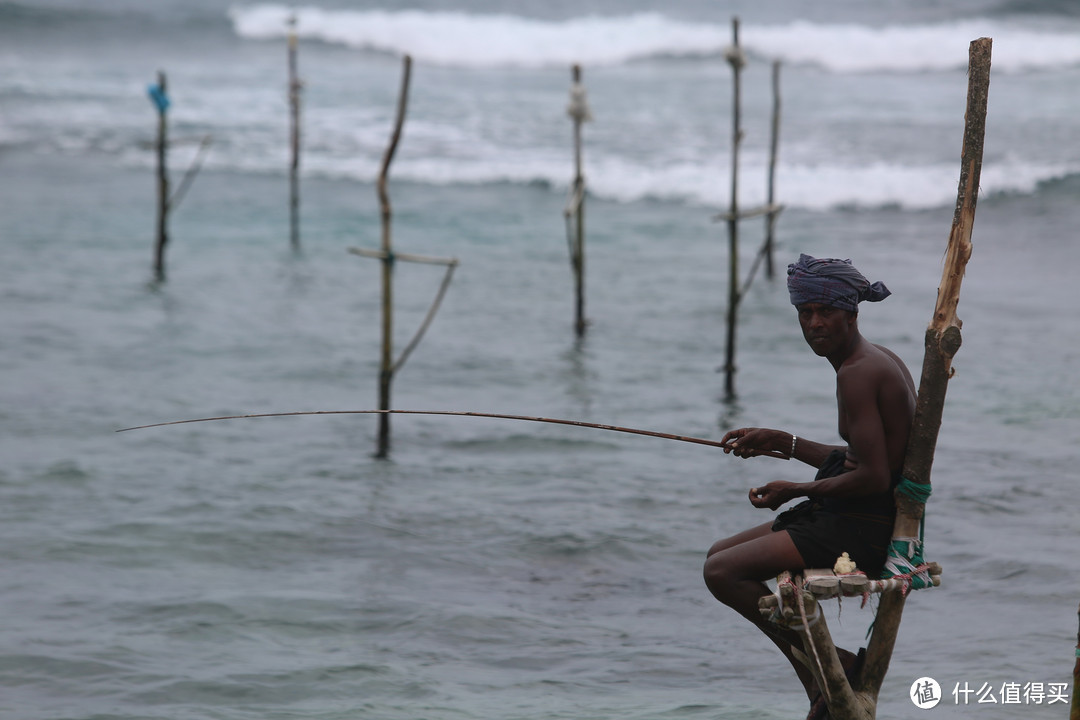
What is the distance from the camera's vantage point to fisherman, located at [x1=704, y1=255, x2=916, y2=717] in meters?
3.04

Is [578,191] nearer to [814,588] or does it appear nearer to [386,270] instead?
[386,270]

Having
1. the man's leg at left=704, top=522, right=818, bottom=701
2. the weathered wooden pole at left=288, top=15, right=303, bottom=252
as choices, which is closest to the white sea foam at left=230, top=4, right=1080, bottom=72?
the weathered wooden pole at left=288, top=15, right=303, bottom=252

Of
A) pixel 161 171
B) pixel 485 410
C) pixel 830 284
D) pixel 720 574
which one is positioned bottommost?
pixel 485 410

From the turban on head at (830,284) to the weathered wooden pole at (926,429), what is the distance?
0.59 ft

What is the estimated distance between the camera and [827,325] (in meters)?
3.10

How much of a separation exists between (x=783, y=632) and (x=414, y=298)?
9088 millimetres

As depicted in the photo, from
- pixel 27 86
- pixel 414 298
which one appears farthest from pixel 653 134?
pixel 27 86

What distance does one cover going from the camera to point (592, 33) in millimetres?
29609

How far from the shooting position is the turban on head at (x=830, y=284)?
307 centimetres

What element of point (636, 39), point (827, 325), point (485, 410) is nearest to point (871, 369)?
point (827, 325)

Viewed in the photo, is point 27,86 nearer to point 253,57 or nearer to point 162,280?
point 253,57

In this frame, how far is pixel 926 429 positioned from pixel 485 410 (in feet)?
17.2

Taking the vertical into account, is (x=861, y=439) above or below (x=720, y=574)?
above

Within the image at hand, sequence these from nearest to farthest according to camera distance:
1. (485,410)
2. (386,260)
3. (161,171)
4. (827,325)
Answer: (827,325) → (386,260) → (485,410) → (161,171)
